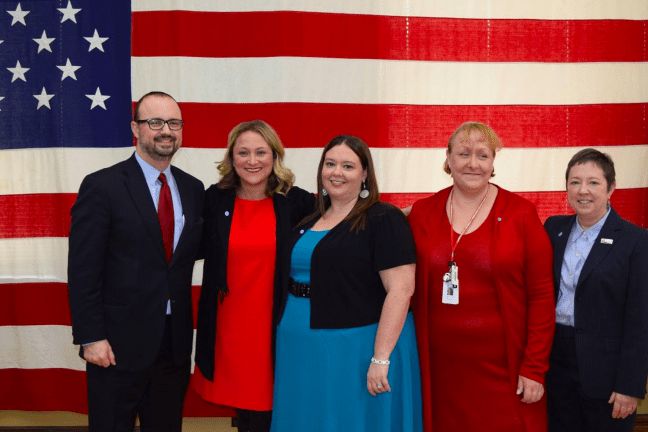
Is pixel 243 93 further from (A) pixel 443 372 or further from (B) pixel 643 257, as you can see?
(B) pixel 643 257

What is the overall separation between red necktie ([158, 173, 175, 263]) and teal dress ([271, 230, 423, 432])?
48 centimetres

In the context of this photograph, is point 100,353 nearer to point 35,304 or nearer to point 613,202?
point 35,304

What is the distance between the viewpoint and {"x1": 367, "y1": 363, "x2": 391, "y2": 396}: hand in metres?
1.91

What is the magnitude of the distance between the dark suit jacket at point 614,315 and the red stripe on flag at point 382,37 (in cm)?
164

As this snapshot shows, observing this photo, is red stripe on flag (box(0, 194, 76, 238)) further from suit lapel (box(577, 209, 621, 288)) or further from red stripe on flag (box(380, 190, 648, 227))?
suit lapel (box(577, 209, 621, 288))

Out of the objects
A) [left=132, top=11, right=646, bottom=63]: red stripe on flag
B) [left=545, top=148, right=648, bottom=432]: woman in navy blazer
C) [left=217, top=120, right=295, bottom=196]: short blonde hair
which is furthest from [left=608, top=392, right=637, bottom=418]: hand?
[left=132, top=11, right=646, bottom=63]: red stripe on flag

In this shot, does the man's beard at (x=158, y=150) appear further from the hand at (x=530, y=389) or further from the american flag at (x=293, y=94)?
the hand at (x=530, y=389)

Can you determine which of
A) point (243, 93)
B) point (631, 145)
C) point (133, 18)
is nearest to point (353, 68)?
point (243, 93)

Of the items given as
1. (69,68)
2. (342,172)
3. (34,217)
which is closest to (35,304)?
(34,217)

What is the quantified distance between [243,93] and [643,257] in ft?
7.05

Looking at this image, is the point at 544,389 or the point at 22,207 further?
the point at 22,207

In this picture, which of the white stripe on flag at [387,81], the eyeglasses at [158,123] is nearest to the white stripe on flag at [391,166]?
the white stripe on flag at [387,81]

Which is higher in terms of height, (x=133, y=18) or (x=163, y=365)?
(x=133, y=18)

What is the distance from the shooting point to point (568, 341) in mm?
1950
